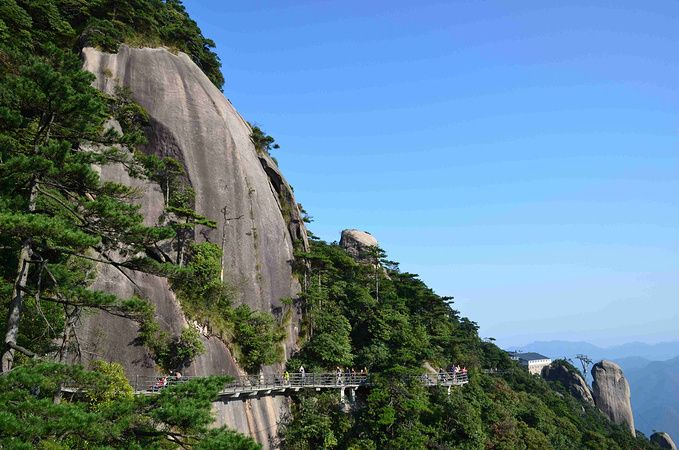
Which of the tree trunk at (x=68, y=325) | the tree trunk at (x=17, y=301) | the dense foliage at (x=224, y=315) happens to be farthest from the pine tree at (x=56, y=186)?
the dense foliage at (x=224, y=315)

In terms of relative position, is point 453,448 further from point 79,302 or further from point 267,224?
point 79,302

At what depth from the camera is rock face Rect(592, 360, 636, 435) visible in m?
81.4

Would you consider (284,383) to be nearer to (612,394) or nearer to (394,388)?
(394,388)

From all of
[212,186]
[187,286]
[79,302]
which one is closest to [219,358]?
[187,286]

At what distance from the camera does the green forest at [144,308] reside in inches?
329

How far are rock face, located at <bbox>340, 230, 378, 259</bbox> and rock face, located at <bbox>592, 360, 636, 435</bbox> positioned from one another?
55.7 meters

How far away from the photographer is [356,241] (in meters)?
61.0

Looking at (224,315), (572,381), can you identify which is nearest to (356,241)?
(224,315)

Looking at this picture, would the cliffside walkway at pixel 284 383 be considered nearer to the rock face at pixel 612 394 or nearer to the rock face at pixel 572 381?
the rock face at pixel 572 381

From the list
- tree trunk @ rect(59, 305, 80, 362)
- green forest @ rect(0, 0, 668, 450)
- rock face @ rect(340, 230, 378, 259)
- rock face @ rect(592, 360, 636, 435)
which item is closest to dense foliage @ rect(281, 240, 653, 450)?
green forest @ rect(0, 0, 668, 450)

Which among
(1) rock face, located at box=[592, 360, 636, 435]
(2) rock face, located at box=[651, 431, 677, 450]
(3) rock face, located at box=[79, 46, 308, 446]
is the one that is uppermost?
(3) rock face, located at box=[79, 46, 308, 446]

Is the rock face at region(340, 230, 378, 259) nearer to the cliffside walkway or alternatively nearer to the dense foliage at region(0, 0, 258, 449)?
the cliffside walkway

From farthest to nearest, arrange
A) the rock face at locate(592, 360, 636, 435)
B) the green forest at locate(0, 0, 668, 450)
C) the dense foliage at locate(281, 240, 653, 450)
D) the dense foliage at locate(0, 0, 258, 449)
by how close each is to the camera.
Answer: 1. the rock face at locate(592, 360, 636, 435)
2. the dense foliage at locate(281, 240, 653, 450)
3. the green forest at locate(0, 0, 668, 450)
4. the dense foliage at locate(0, 0, 258, 449)

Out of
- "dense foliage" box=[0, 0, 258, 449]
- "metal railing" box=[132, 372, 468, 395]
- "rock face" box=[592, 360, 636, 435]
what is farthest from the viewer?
"rock face" box=[592, 360, 636, 435]
